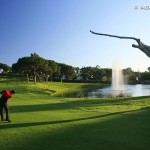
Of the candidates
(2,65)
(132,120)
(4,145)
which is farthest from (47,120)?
(2,65)

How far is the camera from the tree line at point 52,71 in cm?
10400

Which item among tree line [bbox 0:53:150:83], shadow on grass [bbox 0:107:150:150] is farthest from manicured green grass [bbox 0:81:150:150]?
tree line [bbox 0:53:150:83]

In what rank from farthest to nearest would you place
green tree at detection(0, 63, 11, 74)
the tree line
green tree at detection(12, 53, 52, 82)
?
green tree at detection(0, 63, 11, 74)
the tree line
green tree at detection(12, 53, 52, 82)

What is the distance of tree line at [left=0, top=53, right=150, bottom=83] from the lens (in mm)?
104000

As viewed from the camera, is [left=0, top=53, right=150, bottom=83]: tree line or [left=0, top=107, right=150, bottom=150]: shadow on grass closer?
[left=0, top=107, right=150, bottom=150]: shadow on grass

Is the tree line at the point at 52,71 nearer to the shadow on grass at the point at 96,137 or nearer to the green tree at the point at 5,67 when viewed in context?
the green tree at the point at 5,67

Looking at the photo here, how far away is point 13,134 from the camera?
15.6m

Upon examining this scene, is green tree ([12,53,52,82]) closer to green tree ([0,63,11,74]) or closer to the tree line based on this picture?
A: the tree line

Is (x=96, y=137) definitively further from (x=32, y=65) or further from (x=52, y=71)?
(x=52, y=71)

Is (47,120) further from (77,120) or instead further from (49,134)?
(49,134)

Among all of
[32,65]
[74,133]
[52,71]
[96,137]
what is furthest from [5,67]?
[96,137]

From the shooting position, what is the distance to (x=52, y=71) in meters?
118

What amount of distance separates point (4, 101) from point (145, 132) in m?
7.92

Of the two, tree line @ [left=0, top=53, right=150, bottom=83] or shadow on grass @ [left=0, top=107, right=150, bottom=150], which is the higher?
tree line @ [left=0, top=53, right=150, bottom=83]
